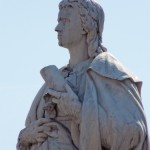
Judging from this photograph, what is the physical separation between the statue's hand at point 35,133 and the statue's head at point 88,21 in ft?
4.08

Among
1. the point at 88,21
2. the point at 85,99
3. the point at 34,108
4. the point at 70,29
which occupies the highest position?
the point at 88,21

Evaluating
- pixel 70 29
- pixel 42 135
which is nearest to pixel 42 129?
pixel 42 135

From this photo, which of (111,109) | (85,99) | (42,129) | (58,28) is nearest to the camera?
(111,109)

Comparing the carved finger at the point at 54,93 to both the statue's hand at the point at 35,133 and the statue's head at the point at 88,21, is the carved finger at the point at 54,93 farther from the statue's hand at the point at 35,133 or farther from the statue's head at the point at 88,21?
the statue's head at the point at 88,21

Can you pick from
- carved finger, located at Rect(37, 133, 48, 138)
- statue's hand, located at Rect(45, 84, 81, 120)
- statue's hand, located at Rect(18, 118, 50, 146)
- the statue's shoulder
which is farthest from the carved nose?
carved finger, located at Rect(37, 133, 48, 138)

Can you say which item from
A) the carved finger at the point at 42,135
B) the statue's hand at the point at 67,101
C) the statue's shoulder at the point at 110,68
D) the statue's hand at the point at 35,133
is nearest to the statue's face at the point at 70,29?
the statue's shoulder at the point at 110,68

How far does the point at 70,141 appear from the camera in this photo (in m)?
11.8

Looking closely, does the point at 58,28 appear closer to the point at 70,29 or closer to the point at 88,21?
the point at 70,29

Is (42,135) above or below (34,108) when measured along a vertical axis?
below

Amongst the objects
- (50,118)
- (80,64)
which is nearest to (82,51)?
(80,64)

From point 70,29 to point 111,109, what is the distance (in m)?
1.50

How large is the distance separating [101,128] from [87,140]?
26cm

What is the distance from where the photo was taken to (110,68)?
11812mm

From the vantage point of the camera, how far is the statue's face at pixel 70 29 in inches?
484
